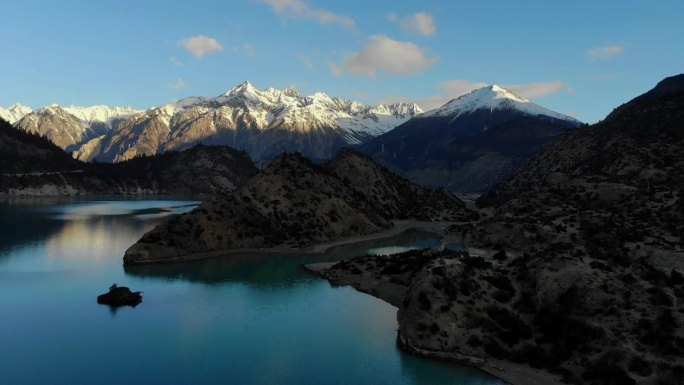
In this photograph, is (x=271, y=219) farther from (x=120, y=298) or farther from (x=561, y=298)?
(x=561, y=298)

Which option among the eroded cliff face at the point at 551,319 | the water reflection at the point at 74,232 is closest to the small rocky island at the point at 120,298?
the eroded cliff face at the point at 551,319

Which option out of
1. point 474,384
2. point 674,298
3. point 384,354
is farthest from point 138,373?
point 674,298

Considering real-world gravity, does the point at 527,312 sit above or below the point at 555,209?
below

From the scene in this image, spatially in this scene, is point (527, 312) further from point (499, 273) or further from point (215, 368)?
point (215, 368)

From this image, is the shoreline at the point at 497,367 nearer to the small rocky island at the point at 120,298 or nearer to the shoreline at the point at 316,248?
the small rocky island at the point at 120,298

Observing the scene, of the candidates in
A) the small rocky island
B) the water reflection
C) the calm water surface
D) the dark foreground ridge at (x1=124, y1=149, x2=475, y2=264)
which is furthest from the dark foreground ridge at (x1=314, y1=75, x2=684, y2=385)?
the water reflection

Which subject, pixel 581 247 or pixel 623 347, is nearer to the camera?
pixel 623 347
